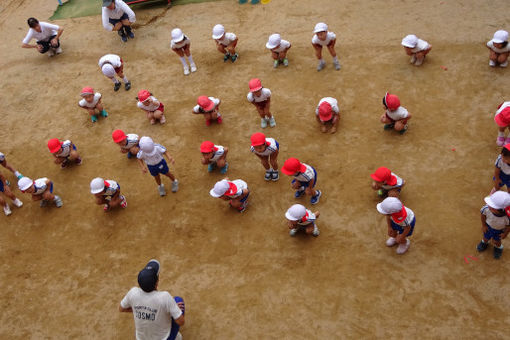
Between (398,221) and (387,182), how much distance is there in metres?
0.79

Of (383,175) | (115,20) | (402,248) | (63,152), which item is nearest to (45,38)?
(115,20)

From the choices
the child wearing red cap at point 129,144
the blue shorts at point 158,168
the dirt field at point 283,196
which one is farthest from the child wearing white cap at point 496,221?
the child wearing red cap at point 129,144

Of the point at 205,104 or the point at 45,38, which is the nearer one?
the point at 205,104

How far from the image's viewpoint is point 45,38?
1059 cm

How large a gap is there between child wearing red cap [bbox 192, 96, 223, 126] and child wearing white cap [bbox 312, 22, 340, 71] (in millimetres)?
2439

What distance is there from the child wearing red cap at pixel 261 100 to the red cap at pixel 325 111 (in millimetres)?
994

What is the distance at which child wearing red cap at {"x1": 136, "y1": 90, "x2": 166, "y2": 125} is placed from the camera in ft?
25.6

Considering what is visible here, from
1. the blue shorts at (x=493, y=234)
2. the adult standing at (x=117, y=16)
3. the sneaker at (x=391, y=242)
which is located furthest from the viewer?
the adult standing at (x=117, y=16)

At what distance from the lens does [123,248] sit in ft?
20.9

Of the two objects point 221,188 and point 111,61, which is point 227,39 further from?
point 221,188

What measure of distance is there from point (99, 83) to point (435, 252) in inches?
327

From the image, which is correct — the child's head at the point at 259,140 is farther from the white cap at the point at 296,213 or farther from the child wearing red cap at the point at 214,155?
the white cap at the point at 296,213

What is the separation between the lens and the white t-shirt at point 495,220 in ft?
15.6

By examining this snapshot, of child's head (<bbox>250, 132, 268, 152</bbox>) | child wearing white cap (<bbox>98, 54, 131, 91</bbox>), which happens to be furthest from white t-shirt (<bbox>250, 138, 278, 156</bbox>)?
child wearing white cap (<bbox>98, 54, 131, 91</bbox>)
